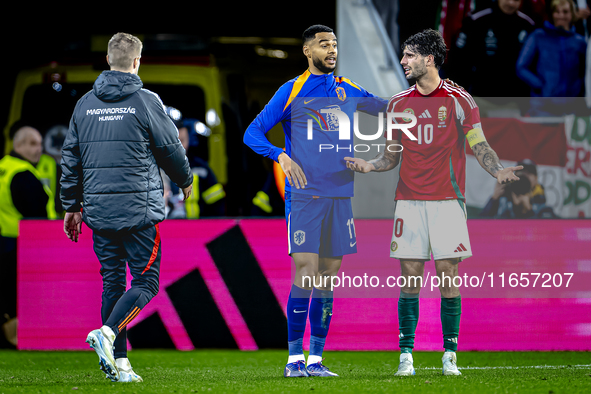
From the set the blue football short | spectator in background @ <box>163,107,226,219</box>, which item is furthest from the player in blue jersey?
spectator in background @ <box>163,107,226,219</box>

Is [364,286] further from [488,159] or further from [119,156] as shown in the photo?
[119,156]

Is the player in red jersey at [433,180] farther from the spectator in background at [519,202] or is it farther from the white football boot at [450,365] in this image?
the spectator in background at [519,202]

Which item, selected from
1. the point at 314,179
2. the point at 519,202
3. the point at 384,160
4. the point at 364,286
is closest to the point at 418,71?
the point at 384,160

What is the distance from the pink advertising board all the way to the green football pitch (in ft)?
0.50

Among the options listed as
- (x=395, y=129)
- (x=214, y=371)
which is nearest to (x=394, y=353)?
(x=214, y=371)

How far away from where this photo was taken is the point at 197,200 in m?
7.59

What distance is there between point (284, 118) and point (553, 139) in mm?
3235

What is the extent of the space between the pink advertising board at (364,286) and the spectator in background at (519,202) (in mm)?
331

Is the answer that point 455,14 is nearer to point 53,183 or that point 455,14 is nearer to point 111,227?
point 53,183

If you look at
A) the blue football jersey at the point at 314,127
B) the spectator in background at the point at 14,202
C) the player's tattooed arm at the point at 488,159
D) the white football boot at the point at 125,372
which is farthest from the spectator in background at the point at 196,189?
the player's tattooed arm at the point at 488,159

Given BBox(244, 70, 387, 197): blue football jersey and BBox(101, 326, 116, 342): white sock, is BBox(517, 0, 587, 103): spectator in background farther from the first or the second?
BBox(101, 326, 116, 342): white sock

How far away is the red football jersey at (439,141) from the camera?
4605 millimetres

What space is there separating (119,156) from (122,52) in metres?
0.59

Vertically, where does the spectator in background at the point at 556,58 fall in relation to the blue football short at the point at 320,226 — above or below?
above
